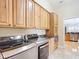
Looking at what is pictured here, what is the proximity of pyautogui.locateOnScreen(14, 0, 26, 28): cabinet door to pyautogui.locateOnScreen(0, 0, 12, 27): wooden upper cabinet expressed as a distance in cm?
25

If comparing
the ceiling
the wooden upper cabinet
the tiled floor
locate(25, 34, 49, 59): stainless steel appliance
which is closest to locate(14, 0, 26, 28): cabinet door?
the wooden upper cabinet

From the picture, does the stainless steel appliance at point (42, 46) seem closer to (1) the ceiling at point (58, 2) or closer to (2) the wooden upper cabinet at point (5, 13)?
(2) the wooden upper cabinet at point (5, 13)

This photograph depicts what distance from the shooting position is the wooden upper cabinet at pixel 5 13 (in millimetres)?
2109

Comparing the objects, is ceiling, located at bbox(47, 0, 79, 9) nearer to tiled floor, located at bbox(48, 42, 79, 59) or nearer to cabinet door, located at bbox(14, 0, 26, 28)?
tiled floor, located at bbox(48, 42, 79, 59)

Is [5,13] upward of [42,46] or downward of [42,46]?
upward

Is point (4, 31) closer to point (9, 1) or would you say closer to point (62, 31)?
point (9, 1)

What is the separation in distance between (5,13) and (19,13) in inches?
25.8

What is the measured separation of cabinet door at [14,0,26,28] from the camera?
8.68ft

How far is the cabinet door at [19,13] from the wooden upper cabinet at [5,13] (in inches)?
9.8

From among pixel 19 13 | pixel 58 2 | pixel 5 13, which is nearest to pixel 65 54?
pixel 58 2

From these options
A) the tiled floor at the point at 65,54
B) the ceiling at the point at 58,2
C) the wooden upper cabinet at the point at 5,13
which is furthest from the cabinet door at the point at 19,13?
the ceiling at the point at 58,2

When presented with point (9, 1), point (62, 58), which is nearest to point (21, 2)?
point (9, 1)

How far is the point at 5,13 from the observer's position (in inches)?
86.7

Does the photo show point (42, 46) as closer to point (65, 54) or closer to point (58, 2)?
point (65, 54)
